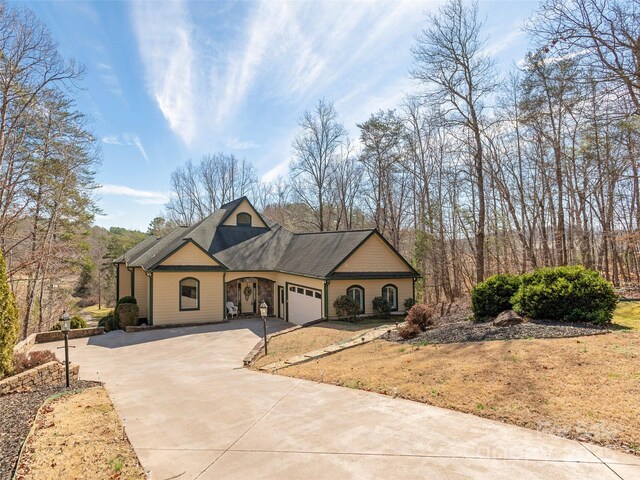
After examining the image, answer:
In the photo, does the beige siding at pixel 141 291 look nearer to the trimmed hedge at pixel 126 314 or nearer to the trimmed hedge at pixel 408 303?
the trimmed hedge at pixel 126 314

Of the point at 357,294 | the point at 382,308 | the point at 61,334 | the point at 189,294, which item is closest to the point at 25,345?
the point at 61,334

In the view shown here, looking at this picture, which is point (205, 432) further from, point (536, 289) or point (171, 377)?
point (536, 289)

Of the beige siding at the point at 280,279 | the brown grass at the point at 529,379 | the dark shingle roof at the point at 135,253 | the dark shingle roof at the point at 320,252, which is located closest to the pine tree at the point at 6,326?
the brown grass at the point at 529,379

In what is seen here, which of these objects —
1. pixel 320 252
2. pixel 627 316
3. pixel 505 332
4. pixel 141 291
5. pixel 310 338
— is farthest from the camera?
pixel 141 291

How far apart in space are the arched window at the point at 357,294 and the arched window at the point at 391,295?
132 cm

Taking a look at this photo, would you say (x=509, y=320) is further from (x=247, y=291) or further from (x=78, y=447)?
(x=247, y=291)

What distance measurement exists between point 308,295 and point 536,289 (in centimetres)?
1105

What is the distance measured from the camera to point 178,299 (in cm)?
1867

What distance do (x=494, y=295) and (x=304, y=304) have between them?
9959 millimetres

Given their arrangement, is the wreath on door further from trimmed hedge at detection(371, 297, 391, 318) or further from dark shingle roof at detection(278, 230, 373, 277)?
trimmed hedge at detection(371, 297, 391, 318)

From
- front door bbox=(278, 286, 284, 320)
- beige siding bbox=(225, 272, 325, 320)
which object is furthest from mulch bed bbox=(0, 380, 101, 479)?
front door bbox=(278, 286, 284, 320)

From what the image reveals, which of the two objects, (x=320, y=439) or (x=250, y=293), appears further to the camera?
(x=250, y=293)

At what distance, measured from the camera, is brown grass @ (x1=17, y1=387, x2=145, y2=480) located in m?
4.09

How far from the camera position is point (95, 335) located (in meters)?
17.1
